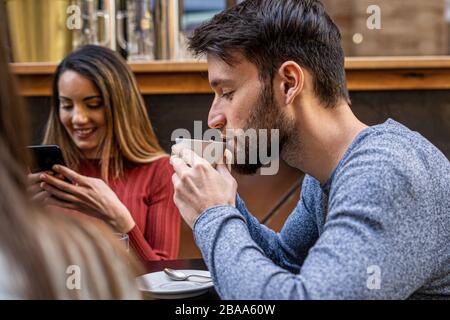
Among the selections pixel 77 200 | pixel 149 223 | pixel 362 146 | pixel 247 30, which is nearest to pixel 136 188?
pixel 149 223

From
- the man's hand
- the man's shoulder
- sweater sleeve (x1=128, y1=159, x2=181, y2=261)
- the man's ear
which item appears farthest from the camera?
sweater sleeve (x1=128, y1=159, x2=181, y2=261)

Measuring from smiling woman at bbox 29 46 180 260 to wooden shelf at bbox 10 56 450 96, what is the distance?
0.36m

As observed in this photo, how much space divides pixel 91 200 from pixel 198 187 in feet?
2.59

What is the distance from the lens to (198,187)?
1.14 metres

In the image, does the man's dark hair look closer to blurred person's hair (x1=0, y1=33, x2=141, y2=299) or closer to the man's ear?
the man's ear

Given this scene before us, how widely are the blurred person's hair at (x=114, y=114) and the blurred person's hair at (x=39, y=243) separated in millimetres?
1498

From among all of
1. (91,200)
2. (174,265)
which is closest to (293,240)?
(174,265)

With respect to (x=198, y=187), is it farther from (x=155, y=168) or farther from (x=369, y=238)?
(x=155, y=168)

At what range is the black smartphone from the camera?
5.63 feet

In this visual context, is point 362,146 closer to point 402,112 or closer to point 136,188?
point 136,188

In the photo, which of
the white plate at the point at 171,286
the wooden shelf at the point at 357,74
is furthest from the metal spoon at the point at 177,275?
the wooden shelf at the point at 357,74

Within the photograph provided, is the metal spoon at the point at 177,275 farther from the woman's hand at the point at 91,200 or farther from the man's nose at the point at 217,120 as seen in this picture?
the woman's hand at the point at 91,200

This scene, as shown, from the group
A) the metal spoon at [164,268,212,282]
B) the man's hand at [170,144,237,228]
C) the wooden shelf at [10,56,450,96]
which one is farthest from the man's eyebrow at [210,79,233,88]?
the wooden shelf at [10,56,450,96]
